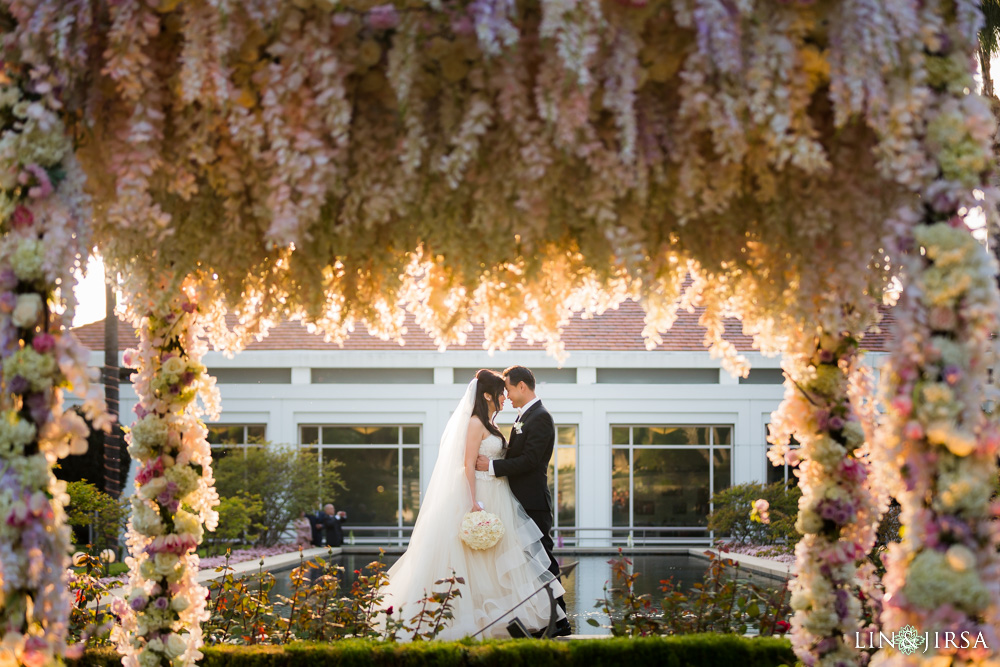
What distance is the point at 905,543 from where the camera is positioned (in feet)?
9.78

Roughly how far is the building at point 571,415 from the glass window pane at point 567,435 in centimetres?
4

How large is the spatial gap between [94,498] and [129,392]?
8468 millimetres

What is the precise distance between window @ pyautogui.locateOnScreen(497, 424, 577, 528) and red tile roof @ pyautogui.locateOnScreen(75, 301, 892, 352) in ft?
7.09

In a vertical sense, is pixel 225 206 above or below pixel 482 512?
above

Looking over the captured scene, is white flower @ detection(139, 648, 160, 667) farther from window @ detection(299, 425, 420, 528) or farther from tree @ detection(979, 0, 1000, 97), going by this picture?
window @ detection(299, 425, 420, 528)

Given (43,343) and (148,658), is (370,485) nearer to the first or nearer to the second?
(148,658)

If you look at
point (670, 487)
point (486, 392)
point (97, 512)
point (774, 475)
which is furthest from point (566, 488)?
point (486, 392)

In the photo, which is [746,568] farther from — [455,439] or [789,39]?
[789,39]

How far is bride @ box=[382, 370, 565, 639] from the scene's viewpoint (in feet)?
20.4

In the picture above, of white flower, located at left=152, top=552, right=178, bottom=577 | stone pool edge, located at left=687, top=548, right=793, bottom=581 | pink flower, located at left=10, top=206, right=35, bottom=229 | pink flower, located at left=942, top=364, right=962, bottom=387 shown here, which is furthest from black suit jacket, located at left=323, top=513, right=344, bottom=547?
pink flower, located at left=942, top=364, right=962, bottom=387

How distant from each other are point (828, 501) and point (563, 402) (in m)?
17.1

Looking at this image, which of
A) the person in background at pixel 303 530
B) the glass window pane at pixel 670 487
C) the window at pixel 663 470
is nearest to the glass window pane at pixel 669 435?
Answer: the window at pixel 663 470

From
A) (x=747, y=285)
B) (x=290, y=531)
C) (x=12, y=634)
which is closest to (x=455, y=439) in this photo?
(x=747, y=285)

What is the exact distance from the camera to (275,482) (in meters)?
18.9
